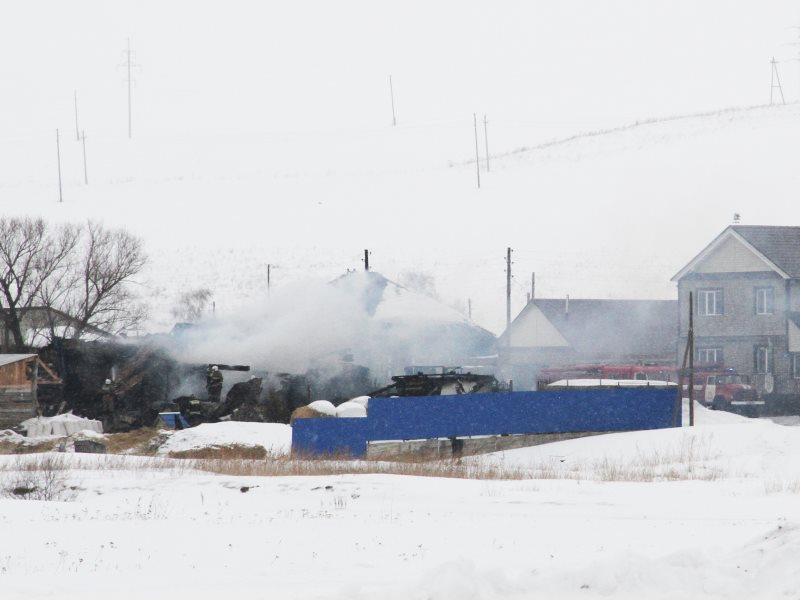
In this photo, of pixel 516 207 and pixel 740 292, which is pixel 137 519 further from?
pixel 516 207

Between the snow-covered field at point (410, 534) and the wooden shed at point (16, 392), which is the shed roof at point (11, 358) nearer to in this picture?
Answer: the wooden shed at point (16, 392)

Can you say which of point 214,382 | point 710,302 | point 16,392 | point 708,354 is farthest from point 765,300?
point 16,392

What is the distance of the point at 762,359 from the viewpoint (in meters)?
52.7

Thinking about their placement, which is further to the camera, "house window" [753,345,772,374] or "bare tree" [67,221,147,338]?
"bare tree" [67,221,147,338]

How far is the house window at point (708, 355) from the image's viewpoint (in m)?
53.1

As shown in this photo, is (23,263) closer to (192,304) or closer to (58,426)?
(58,426)

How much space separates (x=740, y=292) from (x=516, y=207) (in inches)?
1895

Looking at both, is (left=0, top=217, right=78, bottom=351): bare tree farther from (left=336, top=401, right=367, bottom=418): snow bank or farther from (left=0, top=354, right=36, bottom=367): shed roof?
(left=336, top=401, right=367, bottom=418): snow bank

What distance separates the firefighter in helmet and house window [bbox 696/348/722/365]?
22.2 meters

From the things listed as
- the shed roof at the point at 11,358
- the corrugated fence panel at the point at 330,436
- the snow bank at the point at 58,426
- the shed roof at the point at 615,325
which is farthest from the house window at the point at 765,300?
the shed roof at the point at 11,358

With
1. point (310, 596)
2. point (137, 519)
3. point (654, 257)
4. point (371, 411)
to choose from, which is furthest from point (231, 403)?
point (654, 257)

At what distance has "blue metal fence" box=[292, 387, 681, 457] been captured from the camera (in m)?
34.1

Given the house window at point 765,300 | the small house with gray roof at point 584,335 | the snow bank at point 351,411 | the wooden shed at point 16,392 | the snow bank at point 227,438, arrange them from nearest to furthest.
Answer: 1. the snow bank at point 227,438
2. the snow bank at point 351,411
3. the wooden shed at point 16,392
4. the house window at point 765,300
5. the small house with gray roof at point 584,335


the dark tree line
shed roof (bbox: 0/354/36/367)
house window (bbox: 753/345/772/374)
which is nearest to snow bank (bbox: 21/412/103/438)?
shed roof (bbox: 0/354/36/367)
